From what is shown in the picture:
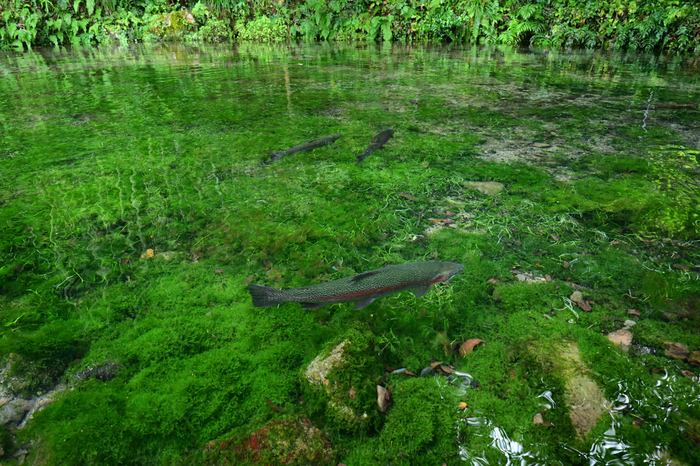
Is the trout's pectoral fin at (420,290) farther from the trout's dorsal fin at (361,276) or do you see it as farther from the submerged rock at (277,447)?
the submerged rock at (277,447)

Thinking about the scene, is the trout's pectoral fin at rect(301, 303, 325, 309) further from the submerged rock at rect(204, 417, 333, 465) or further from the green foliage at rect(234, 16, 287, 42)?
the green foliage at rect(234, 16, 287, 42)

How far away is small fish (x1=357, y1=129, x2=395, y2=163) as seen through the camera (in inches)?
167

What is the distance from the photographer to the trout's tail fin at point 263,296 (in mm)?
2057

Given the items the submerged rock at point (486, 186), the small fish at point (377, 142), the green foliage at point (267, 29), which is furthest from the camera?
the green foliage at point (267, 29)

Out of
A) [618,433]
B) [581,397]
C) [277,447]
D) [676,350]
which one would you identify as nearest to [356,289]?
[277,447]

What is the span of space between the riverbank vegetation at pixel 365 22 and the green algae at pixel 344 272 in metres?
11.0

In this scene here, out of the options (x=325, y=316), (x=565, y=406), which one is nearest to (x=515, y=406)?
(x=565, y=406)

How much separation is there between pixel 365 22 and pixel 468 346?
20796 mm

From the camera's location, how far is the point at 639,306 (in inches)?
84.4

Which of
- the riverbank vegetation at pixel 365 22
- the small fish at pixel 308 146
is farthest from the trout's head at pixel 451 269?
the riverbank vegetation at pixel 365 22

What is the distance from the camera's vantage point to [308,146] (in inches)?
174

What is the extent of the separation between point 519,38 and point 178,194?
1712cm

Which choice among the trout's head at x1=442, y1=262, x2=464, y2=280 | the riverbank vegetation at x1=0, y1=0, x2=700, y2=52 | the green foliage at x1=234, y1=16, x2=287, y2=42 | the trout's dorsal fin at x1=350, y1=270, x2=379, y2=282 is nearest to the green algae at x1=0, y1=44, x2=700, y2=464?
the trout's head at x1=442, y1=262, x2=464, y2=280

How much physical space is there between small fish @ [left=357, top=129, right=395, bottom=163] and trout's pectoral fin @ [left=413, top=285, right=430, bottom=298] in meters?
2.30
